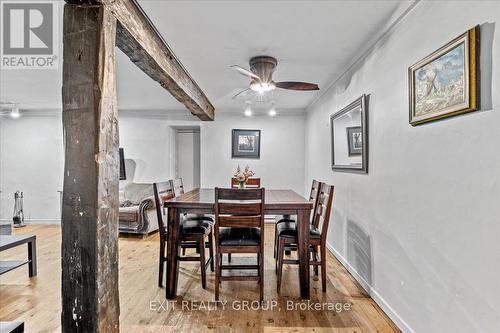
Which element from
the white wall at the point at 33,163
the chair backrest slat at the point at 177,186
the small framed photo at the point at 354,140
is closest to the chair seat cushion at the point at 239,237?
the chair backrest slat at the point at 177,186

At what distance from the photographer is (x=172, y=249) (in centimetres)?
252

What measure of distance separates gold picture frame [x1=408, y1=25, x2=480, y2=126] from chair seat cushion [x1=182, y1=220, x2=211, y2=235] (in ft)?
6.52

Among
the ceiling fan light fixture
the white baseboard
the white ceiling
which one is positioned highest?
the white ceiling

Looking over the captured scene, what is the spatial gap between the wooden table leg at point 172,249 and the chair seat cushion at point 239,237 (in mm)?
415

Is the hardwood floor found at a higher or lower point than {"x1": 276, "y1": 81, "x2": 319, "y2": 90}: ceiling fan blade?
lower

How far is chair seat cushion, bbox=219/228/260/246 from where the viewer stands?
7.98ft

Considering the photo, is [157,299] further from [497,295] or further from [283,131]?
[283,131]

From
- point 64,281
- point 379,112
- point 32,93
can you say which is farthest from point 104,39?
point 32,93

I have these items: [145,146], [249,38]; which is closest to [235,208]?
[249,38]

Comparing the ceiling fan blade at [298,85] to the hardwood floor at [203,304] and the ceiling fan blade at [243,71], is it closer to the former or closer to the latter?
the ceiling fan blade at [243,71]

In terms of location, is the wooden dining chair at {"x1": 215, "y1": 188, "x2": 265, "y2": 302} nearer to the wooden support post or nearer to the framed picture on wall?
the wooden support post

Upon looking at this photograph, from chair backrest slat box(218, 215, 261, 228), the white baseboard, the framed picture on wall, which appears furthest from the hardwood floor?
the framed picture on wall

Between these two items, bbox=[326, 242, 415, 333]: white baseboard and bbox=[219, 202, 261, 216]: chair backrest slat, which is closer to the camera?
bbox=[326, 242, 415, 333]: white baseboard

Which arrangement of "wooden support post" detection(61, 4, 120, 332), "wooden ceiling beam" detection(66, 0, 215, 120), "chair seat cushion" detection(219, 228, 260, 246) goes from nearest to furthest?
"wooden support post" detection(61, 4, 120, 332) < "wooden ceiling beam" detection(66, 0, 215, 120) < "chair seat cushion" detection(219, 228, 260, 246)
